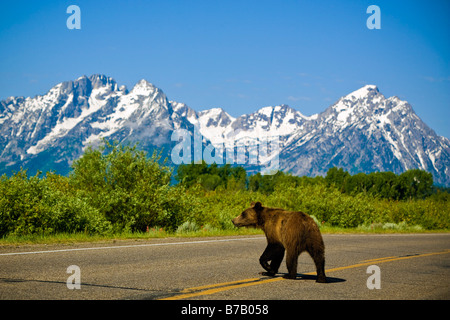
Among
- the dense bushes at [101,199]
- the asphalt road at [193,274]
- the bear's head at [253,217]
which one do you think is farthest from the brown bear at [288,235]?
the dense bushes at [101,199]

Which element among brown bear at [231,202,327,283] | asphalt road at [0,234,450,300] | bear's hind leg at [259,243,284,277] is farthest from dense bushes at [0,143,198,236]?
bear's hind leg at [259,243,284,277]

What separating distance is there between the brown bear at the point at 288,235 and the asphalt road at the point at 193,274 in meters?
0.31

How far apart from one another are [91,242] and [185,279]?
5833 millimetres

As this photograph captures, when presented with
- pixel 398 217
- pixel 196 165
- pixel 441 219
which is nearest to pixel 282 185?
pixel 398 217

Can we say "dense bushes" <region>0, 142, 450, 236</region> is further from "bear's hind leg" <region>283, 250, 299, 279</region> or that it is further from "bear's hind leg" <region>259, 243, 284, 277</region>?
"bear's hind leg" <region>283, 250, 299, 279</region>

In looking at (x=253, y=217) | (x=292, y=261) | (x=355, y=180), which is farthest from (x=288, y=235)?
(x=355, y=180)

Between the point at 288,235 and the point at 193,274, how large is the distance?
6.79 ft

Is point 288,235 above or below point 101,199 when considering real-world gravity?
below

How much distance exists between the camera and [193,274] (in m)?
8.30

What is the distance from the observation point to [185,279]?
774 cm

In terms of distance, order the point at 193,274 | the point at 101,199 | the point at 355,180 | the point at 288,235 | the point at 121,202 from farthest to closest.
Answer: the point at 355,180 < the point at 121,202 < the point at 101,199 < the point at 193,274 < the point at 288,235

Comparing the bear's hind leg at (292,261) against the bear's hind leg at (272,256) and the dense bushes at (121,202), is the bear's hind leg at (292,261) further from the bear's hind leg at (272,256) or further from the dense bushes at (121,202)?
the dense bushes at (121,202)

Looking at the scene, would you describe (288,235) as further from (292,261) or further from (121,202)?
(121,202)
